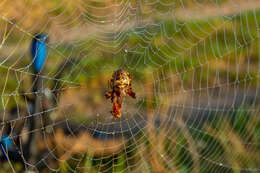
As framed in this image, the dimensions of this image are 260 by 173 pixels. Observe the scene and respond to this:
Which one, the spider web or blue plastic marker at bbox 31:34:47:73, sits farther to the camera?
the spider web

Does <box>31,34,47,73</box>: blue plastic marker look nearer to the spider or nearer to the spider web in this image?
the spider web

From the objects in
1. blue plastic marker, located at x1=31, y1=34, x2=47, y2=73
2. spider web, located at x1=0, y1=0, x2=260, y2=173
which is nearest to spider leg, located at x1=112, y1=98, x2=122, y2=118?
spider web, located at x1=0, y1=0, x2=260, y2=173

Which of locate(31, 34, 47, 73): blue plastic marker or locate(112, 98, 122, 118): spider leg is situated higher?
locate(31, 34, 47, 73): blue plastic marker

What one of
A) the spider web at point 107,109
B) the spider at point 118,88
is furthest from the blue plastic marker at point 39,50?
the spider at point 118,88

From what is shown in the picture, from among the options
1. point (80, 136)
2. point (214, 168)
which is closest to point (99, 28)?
point (80, 136)

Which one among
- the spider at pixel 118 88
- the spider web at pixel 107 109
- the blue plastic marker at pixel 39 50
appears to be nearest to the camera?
the blue plastic marker at pixel 39 50

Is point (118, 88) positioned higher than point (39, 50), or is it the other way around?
point (39, 50)

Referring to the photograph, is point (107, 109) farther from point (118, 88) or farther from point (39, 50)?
point (39, 50)

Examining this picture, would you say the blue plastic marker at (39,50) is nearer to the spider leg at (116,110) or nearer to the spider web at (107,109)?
the spider web at (107,109)

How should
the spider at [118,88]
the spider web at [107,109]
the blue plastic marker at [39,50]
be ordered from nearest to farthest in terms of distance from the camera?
the blue plastic marker at [39,50] → the spider at [118,88] → the spider web at [107,109]

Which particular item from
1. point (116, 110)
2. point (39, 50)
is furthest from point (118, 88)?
point (39, 50)

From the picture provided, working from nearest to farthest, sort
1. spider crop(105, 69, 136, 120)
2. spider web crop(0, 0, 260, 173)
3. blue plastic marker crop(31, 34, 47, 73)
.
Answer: blue plastic marker crop(31, 34, 47, 73) → spider crop(105, 69, 136, 120) → spider web crop(0, 0, 260, 173)

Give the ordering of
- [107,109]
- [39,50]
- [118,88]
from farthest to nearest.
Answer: [107,109] < [118,88] < [39,50]

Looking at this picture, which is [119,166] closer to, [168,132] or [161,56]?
[168,132]
